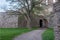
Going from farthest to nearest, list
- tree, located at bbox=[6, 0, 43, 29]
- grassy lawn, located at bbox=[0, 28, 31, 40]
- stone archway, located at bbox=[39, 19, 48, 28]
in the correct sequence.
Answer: stone archway, located at bbox=[39, 19, 48, 28], tree, located at bbox=[6, 0, 43, 29], grassy lawn, located at bbox=[0, 28, 31, 40]

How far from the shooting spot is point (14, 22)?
36.8 m

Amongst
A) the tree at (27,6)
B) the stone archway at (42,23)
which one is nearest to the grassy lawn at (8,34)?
the tree at (27,6)

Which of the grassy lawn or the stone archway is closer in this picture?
the grassy lawn

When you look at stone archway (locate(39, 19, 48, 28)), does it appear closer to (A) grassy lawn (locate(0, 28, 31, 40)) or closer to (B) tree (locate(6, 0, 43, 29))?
(B) tree (locate(6, 0, 43, 29))

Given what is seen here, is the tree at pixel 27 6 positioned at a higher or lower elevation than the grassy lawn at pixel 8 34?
higher

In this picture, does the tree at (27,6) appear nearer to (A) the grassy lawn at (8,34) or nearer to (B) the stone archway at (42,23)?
(A) the grassy lawn at (8,34)

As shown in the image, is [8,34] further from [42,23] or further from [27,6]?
[42,23]

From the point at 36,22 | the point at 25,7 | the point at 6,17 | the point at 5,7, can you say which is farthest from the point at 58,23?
the point at 36,22

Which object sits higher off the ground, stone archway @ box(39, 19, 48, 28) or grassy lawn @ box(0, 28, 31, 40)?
grassy lawn @ box(0, 28, 31, 40)

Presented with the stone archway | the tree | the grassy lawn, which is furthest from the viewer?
the stone archway

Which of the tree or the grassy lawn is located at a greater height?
the tree

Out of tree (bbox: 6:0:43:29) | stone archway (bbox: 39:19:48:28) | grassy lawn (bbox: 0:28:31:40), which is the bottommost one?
stone archway (bbox: 39:19:48:28)

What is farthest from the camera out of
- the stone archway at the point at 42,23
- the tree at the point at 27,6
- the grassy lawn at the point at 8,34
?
the stone archway at the point at 42,23

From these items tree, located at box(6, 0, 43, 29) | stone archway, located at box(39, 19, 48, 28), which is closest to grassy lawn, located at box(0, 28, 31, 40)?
tree, located at box(6, 0, 43, 29)
